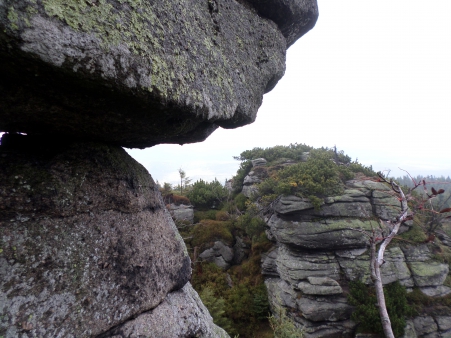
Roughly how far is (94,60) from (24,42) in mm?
416

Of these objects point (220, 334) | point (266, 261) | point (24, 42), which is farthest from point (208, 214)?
point (24, 42)

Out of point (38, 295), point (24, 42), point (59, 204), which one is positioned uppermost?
point (24, 42)

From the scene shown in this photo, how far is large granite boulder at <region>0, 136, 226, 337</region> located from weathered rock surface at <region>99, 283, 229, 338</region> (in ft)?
0.32

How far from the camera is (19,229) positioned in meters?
2.56

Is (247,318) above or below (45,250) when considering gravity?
below

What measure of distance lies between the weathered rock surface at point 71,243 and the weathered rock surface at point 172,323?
4.5 inches

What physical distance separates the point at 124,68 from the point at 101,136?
1.48 meters

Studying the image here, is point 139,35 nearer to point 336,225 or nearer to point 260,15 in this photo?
point 260,15

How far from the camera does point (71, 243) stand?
281cm

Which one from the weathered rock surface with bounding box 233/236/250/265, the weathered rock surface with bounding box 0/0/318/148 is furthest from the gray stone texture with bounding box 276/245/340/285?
the weathered rock surface with bounding box 0/0/318/148

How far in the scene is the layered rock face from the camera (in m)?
14.3

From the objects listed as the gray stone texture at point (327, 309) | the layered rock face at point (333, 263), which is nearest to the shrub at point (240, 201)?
the layered rock face at point (333, 263)

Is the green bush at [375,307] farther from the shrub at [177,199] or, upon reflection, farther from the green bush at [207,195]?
the shrub at [177,199]

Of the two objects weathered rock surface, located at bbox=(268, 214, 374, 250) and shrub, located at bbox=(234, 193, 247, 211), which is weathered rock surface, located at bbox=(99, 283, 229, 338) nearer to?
weathered rock surface, located at bbox=(268, 214, 374, 250)
